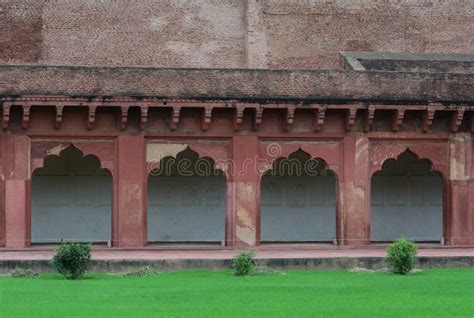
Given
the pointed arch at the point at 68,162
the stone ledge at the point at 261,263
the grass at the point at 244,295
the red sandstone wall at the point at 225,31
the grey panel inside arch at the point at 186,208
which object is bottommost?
the grass at the point at 244,295

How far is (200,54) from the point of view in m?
27.2

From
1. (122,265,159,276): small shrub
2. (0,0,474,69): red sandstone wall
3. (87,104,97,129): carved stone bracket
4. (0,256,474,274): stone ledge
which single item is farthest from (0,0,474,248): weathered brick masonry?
(122,265,159,276): small shrub

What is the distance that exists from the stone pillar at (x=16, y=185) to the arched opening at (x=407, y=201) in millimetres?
8445

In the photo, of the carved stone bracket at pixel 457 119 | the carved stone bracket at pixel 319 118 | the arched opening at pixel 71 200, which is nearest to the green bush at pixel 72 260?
the carved stone bracket at pixel 319 118

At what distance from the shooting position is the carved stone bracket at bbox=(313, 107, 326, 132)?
21.2 m

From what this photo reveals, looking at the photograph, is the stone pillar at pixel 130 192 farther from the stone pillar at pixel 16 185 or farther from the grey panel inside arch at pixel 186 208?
the grey panel inside arch at pixel 186 208

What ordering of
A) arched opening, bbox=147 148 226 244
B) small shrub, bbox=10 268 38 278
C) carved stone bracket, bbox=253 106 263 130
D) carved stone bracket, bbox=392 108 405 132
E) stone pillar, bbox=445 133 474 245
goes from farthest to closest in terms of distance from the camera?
arched opening, bbox=147 148 226 244
stone pillar, bbox=445 133 474 245
carved stone bracket, bbox=392 108 405 132
carved stone bracket, bbox=253 106 263 130
small shrub, bbox=10 268 38 278

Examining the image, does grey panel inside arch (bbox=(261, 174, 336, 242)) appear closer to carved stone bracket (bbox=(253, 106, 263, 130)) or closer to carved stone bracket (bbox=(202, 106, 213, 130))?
carved stone bracket (bbox=(253, 106, 263, 130))

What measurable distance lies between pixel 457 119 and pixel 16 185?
27.5ft

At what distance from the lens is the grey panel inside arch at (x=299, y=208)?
2567 centimetres

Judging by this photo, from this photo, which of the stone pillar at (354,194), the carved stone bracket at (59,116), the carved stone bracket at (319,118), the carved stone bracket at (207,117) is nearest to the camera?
the carved stone bracket at (59,116)

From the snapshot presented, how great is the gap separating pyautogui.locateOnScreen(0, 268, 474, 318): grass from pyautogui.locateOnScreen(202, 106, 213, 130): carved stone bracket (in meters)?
4.40

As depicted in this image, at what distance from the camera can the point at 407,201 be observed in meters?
26.0

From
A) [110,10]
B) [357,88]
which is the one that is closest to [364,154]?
[357,88]
